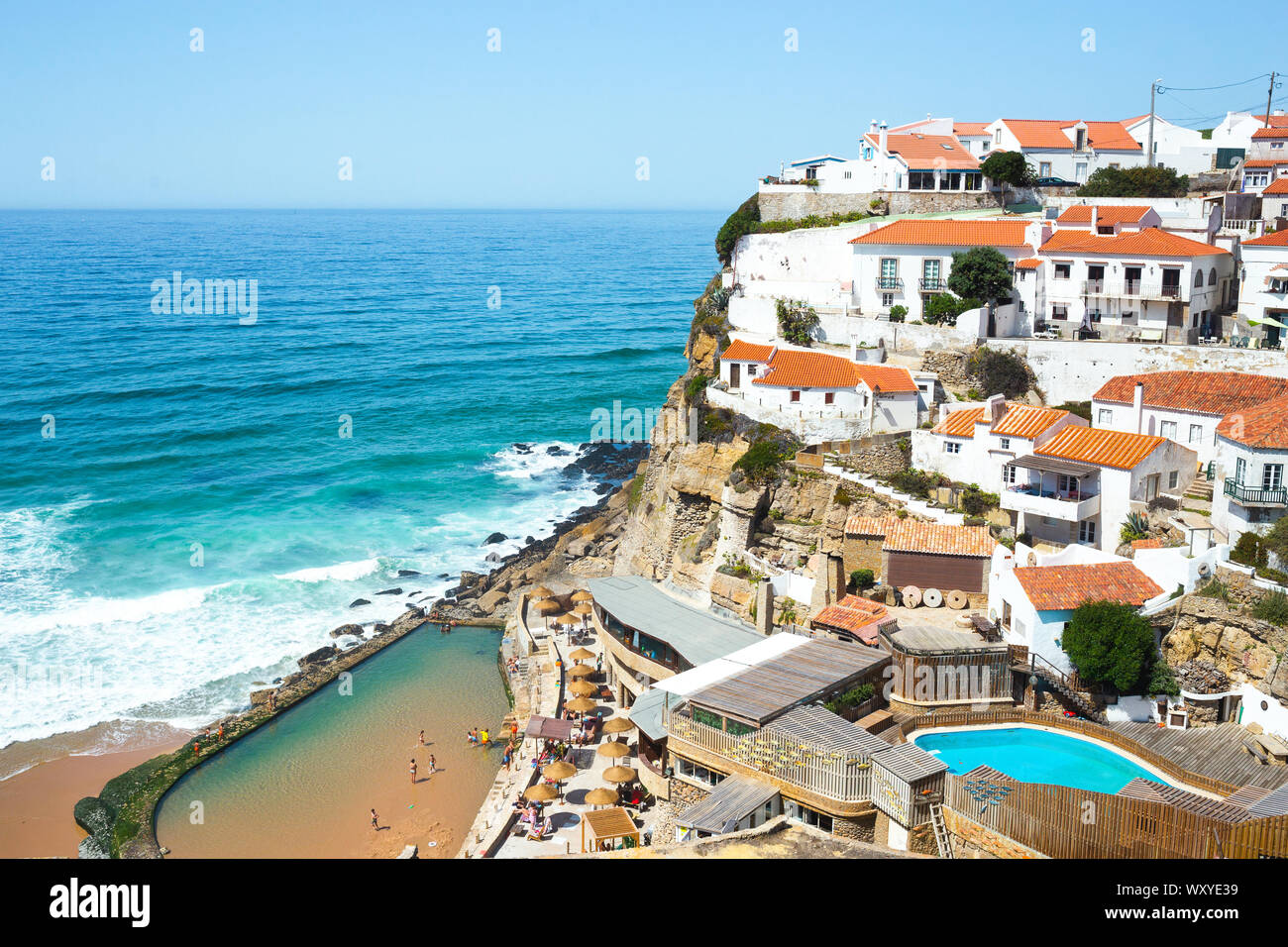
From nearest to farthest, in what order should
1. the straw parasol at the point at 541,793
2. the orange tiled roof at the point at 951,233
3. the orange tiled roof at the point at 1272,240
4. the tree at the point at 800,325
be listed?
the straw parasol at the point at 541,793 → the orange tiled roof at the point at 1272,240 → the orange tiled roof at the point at 951,233 → the tree at the point at 800,325

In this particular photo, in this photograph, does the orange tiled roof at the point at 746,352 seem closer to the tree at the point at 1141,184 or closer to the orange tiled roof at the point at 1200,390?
the orange tiled roof at the point at 1200,390

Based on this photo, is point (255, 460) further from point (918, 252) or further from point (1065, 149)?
point (1065, 149)

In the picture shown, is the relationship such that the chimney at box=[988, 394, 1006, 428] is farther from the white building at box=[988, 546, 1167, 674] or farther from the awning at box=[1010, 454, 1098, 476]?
the white building at box=[988, 546, 1167, 674]

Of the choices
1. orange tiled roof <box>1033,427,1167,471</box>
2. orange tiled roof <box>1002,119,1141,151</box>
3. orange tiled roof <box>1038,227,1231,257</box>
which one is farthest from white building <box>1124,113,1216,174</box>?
orange tiled roof <box>1033,427,1167,471</box>

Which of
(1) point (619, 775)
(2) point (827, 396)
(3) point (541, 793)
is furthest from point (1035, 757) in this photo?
(2) point (827, 396)

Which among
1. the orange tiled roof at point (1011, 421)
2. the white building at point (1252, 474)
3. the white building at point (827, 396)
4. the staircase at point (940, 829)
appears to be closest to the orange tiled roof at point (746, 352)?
the white building at point (827, 396)
